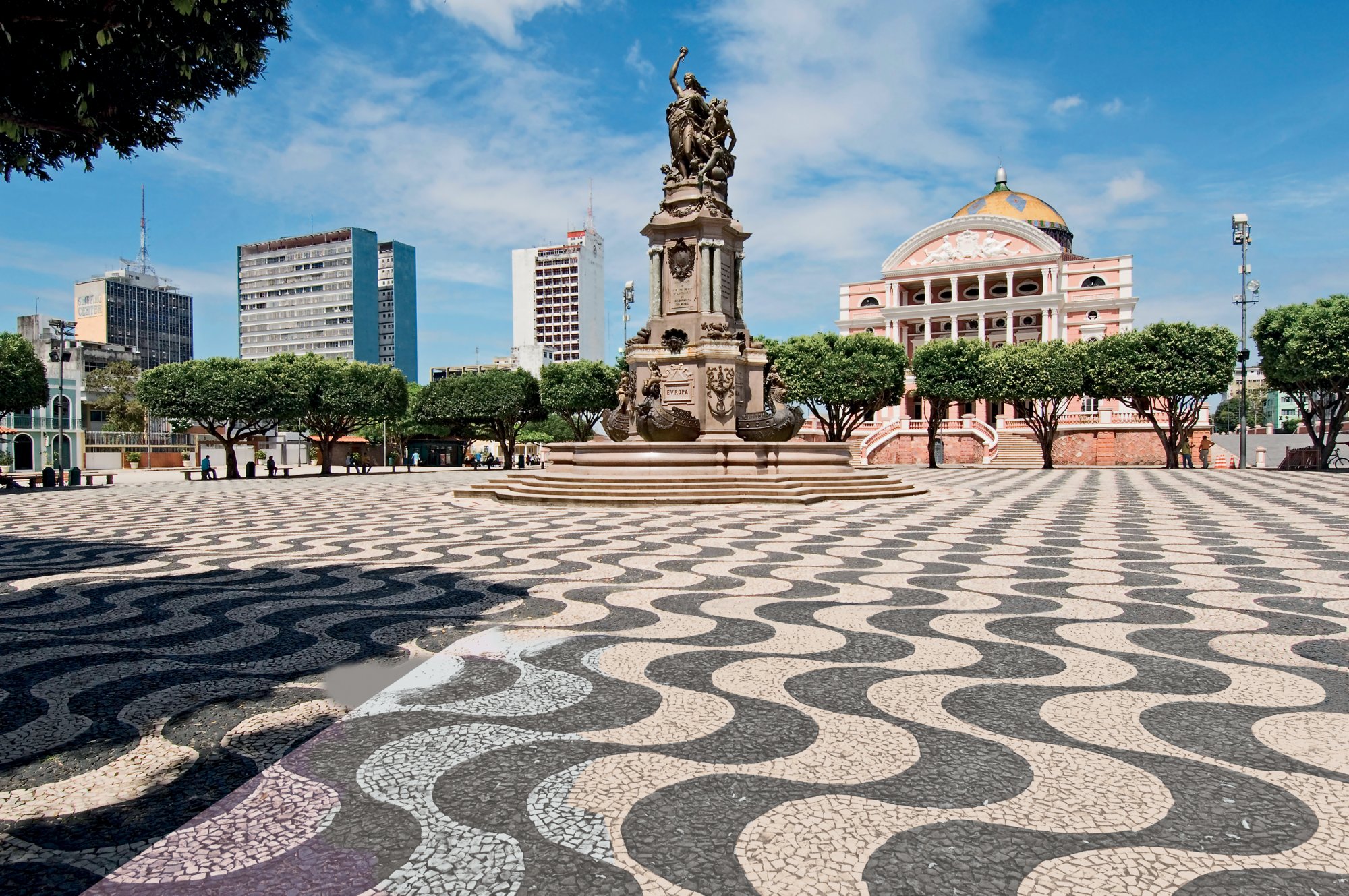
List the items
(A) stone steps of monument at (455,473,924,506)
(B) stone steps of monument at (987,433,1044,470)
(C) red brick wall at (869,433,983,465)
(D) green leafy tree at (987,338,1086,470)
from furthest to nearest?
(C) red brick wall at (869,433,983,465)
(B) stone steps of monument at (987,433,1044,470)
(D) green leafy tree at (987,338,1086,470)
(A) stone steps of monument at (455,473,924,506)

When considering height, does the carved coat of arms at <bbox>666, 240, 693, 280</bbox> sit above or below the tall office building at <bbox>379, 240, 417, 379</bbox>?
below

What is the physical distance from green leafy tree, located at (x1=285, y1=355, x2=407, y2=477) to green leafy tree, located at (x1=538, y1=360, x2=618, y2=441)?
994 cm

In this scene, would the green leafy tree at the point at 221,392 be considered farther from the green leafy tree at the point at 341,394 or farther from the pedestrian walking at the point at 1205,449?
the pedestrian walking at the point at 1205,449

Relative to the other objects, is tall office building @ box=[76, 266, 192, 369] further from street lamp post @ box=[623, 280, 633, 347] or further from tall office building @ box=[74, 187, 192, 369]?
street lamp post @ box=[623, 280, 633, 347]

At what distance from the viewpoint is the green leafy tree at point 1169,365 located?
127 feet

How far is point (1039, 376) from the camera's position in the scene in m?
42.6

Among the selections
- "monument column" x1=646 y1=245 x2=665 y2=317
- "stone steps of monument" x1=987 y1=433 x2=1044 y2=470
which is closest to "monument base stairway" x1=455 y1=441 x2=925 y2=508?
"monument column" x1=646 y1=245 x2=665 y2=317

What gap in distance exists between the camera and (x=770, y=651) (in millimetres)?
4707

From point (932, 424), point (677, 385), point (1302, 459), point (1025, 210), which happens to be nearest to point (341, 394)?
point (677, 385)

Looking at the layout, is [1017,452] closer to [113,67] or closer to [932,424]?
[932,424]

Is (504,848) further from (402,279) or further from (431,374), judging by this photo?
(402,279)

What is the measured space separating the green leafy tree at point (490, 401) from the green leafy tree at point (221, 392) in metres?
14.4

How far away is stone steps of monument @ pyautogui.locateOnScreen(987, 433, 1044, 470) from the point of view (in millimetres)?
51875

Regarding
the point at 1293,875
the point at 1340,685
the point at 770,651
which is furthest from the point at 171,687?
Result: the point at 1340,685
